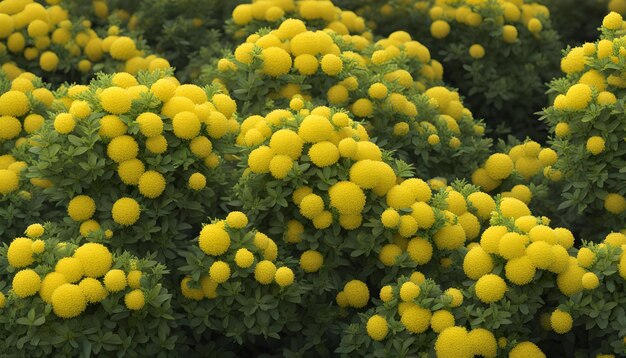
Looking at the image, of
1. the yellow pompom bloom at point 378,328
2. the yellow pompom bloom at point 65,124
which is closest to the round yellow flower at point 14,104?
the yellow pompom bloom at point 65,124

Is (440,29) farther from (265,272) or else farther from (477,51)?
(265,272)

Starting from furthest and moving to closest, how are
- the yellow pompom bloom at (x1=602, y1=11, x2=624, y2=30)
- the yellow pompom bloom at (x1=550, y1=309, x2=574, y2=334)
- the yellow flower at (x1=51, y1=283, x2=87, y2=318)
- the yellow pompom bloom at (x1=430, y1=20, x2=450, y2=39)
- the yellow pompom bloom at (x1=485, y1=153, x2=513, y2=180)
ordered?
the yellow pompom bloom at (x1=430, y1=20, x2=450, y2=39) < the yellow pompom bloom at (x1=485, y1=153, x2=513, y2=180) < the yellow pompom bloom at (x1=602, y1=11, x2=624, y2=30) < the yellow pompom bloom at (x1=550, y1=309, x2=574, y2=334) < the yellow flower at (x1=51, y1=283, x2=87, y2=318)

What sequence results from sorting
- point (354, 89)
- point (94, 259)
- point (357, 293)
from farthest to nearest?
point (354, 89) < point (357, 293) < point (94, 259)

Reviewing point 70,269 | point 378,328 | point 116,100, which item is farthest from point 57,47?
point 378,328

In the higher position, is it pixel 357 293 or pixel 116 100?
pixel 116 100

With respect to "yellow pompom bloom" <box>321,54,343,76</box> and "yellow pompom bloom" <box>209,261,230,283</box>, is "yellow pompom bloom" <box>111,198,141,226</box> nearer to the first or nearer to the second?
"yellow pompom bloom" <box>209,261,230,283</box>

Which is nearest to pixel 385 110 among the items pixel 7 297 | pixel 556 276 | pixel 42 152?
pixel 556 276

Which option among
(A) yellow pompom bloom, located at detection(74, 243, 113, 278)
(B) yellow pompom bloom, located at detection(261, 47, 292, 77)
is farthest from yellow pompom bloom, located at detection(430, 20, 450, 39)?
(A) yellow pompom bloom, located at detection(74, 243, 113, 278)
